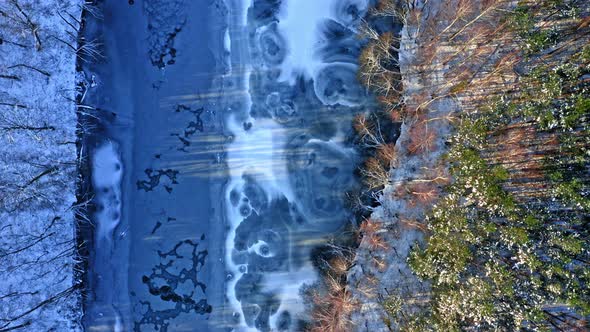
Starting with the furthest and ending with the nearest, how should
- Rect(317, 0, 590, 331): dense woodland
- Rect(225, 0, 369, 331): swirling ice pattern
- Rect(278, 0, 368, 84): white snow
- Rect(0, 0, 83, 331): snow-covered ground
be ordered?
Rect(278, 0, 368, 84): white snow → Rect(225, 0, 369, 331): swirling ice pattern → Rect(0, 0, 83, 331): snow-covered ground → Rect(317, 0, 590, 331): dense woodland

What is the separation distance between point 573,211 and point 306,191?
316 inches

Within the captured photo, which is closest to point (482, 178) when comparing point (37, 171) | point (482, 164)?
point (482, 164)

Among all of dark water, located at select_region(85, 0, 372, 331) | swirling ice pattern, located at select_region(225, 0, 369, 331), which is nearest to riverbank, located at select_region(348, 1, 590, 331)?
swirling ice pattern, located at select_region(225, 0, 369, 331)

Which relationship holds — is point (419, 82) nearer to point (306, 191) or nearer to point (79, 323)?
point (306, 191)

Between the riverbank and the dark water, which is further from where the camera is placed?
the dark water

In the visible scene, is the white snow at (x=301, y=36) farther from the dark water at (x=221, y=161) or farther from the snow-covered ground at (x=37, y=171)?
the snow-covered ground at (x=37, y=171)

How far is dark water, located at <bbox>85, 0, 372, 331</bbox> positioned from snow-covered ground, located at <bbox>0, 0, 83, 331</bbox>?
30.8 inches

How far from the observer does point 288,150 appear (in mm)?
13305

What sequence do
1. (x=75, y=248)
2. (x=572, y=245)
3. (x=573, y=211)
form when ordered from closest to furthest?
(x=572, y=245), (x=573, y=211), (x=75, y=248)

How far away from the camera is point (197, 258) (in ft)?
43.8

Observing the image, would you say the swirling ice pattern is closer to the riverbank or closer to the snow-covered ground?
the riverbank

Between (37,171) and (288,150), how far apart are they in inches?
318

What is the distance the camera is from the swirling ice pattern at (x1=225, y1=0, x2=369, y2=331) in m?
13.2

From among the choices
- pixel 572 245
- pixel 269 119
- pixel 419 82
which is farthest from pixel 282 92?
pixel 572 245
